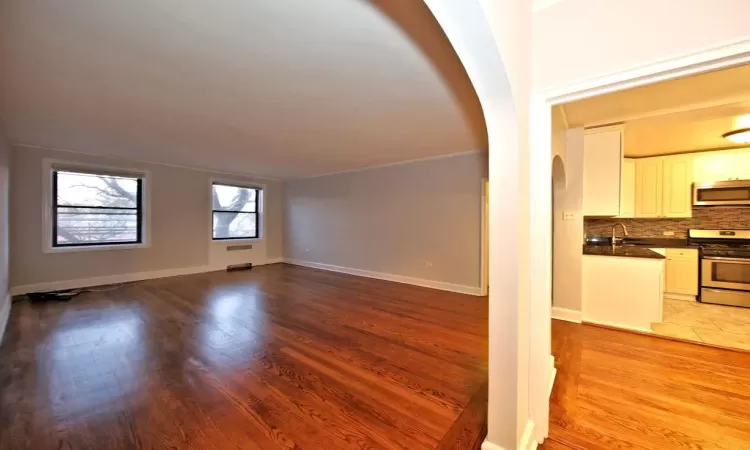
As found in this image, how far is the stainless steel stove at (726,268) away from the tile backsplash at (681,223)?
0.50ft

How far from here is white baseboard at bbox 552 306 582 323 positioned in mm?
3381

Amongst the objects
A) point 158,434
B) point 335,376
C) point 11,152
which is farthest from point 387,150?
point 11,152

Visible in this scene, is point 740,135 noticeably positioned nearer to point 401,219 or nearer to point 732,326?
point 732,326

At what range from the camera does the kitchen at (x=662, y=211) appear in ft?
8.91

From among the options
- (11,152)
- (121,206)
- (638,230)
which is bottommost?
(638,230)

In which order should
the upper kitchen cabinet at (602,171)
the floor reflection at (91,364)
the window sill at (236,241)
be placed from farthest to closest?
the window sill at (236,241) < the upper kitchen cabinet at (602,171) < the floor reflection at (91,364)

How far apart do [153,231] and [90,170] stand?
138 cm

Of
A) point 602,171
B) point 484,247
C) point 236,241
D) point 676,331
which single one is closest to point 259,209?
point 236,241

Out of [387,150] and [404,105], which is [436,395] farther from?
[387,150]

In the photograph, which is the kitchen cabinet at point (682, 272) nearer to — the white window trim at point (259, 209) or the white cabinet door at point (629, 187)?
the white cabinet door at point (629, 187)

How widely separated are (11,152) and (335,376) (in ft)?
19.5

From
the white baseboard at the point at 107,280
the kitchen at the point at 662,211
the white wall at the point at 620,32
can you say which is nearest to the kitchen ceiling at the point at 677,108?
the kitchen at the point at 662,211

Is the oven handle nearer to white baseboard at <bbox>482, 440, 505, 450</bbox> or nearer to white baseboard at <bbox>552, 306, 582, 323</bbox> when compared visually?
white baseboard at <bbox>552, 306, 582, 323</bbox>

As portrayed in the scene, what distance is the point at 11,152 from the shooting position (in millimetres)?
4145
